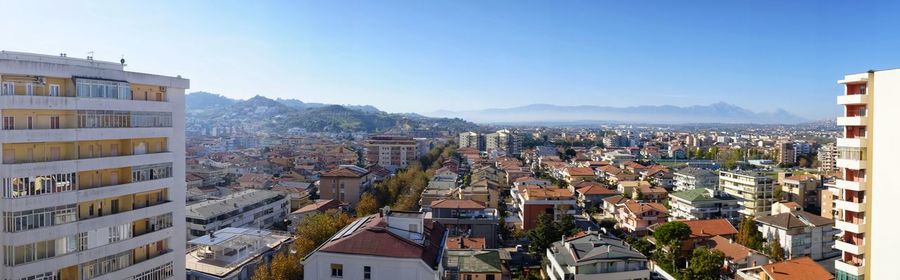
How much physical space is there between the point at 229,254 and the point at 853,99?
13.2m

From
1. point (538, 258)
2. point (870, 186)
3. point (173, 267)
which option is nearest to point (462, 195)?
point (538, 258)

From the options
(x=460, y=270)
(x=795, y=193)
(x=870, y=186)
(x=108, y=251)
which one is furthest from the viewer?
(x=795, y=193)

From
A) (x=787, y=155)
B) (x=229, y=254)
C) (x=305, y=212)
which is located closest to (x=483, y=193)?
(x=305, y=212)

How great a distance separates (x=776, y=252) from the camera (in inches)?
743

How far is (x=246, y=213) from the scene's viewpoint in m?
21.8

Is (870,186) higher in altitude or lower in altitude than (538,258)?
higher

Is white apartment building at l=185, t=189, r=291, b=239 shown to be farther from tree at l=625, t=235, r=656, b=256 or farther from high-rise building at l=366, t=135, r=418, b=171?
high-rise building at l=366, t=135, r=418, b=171

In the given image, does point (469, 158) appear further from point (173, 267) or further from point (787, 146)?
point (173, 267)

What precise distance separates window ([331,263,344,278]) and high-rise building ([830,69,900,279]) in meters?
7.26

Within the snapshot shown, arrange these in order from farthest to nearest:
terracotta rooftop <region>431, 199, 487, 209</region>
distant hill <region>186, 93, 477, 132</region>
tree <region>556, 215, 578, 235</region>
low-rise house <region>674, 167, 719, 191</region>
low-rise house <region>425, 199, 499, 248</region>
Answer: distant hill <region>186, 93, 477, 132</region>
low-rise house <region>674, 167, 719, 191</region>
terracotta rooftop <region>431, 199, 487, 209</region>
low-rise house <region>425, 199, 499, 248</region>
tree <region>556, 215, 578, 235</region>

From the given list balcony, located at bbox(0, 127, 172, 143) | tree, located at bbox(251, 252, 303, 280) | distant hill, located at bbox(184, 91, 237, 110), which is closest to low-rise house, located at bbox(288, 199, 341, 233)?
tree, located at bbox(251, 252, 303, 280)

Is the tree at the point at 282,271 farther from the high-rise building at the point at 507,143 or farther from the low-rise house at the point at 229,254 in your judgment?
the high-rise building at the point at 507,143

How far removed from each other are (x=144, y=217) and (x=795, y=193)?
105 feet

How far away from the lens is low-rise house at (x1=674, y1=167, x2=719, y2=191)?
1308 inches
